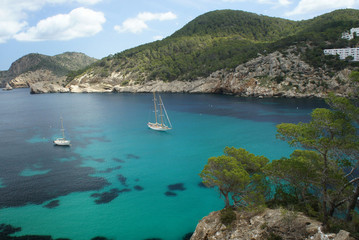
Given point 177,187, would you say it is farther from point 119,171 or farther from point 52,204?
point 52,204

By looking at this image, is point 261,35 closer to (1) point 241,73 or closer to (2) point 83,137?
(1) point 241,73

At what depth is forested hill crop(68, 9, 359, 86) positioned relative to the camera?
98500 millimetres

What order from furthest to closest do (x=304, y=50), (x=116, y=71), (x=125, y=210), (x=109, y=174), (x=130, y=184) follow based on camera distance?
(x=116, y=71) < (x=304, y=50) < (x=109, y=174) < (x=130, y=184) < (x=125, y=210)

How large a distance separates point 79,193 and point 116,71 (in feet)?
431

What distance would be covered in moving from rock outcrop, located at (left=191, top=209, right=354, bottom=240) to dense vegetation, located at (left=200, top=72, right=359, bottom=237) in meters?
0.62

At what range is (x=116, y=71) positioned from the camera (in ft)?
490

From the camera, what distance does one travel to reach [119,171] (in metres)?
33.2

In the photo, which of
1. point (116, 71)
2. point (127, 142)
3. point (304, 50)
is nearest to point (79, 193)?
point (127, 142)

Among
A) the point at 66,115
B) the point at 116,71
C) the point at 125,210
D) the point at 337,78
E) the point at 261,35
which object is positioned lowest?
the point at 125,210

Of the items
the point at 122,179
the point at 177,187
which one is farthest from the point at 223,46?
the point at 177,187

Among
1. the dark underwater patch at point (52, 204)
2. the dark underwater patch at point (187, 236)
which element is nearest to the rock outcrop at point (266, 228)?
the dark underwater patch at point (187, 236)

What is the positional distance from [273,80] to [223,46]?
170 ft

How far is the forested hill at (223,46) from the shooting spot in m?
98.5

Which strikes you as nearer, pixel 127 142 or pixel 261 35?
pixel 127 142
